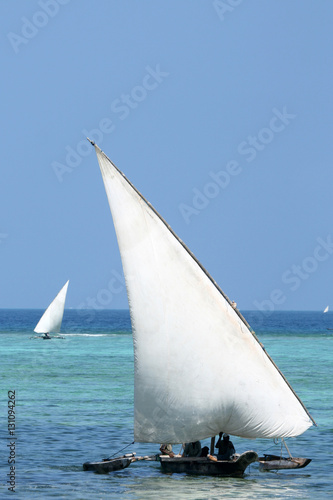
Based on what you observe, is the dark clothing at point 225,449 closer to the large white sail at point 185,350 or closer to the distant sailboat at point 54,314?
the large white sail at point 185,350

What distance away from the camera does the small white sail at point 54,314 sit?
360 ft

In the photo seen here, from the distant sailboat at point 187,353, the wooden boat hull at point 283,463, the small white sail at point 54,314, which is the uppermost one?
the small white sail at point 54,314

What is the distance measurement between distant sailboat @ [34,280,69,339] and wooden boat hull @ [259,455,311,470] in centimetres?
8121

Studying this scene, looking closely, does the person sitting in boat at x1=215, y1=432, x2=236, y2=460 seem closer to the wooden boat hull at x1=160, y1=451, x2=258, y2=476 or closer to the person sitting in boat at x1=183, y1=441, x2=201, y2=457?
the wooden boat hull at x1=160, y1=451, x2=258, y2=476

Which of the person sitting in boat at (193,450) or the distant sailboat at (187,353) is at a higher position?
the distant sailboat at (187,353)

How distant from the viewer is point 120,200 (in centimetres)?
2689

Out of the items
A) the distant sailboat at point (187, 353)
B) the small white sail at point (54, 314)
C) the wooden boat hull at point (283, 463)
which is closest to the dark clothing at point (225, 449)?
the distant sailboat at point (187, 353)

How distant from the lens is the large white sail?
→ 26.5 m

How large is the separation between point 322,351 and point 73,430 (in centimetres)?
6263

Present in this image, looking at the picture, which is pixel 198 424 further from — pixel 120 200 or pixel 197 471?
pixel 120 200

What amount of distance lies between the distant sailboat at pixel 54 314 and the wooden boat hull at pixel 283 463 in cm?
8121

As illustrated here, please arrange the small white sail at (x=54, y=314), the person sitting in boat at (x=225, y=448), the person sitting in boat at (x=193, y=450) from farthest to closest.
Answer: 1. the small white sail at (x=54, y=314)
2. the person sitting in boat at (x=193, y=450)
3. the person sitting in boat at (x=225, y=448)

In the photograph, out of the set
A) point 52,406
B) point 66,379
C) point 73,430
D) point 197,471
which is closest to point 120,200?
point 197,471

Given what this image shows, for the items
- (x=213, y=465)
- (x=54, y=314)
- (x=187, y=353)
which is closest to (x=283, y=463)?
(x=213, y=465)
